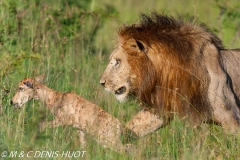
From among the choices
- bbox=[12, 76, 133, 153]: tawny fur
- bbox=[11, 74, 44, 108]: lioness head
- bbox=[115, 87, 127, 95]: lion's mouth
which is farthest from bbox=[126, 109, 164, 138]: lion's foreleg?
bbox=[11, 74, 44, 108]: lioness head

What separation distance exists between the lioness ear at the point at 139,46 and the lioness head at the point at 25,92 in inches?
53.8

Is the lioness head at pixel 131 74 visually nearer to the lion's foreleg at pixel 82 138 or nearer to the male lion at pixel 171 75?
the male lion at pixel 171 75

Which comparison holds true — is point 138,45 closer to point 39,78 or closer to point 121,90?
point 121,90

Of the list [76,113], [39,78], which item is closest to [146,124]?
[76,113]

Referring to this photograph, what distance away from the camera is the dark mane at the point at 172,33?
6.70 metres

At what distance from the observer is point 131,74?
664cm

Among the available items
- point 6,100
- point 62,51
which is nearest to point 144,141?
point 6,100

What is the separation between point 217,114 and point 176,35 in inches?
37.1

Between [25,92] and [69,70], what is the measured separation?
5.63 ft

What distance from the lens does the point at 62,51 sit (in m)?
9.79

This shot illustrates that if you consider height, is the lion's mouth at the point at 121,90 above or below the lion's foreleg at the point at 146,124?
above

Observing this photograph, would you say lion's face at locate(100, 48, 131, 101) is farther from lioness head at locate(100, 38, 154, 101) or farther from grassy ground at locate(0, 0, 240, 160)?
grassy ground at locate(0, 0, 240, 160)

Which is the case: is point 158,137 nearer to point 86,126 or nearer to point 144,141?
point 144,141

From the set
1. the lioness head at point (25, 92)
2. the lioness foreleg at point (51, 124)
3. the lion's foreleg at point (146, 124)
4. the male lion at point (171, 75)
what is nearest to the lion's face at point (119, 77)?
the male lion at point (171, 75)
